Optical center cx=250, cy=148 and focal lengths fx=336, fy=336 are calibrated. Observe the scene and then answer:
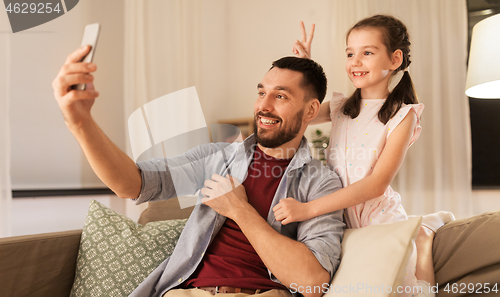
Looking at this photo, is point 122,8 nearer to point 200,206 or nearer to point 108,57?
point 108,57

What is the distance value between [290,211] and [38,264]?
0.77 meters

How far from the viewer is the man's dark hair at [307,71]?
1.15m

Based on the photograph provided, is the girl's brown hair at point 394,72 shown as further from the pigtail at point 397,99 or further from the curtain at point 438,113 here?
the curtain at point 438,113

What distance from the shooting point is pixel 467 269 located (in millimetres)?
812

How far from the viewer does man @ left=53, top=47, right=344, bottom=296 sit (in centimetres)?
82

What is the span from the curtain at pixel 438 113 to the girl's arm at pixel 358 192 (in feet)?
4.98

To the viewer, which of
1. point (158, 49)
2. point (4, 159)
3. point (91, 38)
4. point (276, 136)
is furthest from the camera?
point (158, 49)

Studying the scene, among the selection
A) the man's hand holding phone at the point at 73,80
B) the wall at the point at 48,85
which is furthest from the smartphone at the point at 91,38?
the wall at the point at 48,85

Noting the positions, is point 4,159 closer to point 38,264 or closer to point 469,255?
point 38,264

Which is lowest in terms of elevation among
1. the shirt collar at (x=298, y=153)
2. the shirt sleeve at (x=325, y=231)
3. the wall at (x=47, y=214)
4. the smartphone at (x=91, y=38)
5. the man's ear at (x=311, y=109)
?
the wall at (x=47, y=214)

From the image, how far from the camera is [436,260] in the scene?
0.91 metres

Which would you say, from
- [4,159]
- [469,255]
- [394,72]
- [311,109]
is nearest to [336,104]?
[311,109]

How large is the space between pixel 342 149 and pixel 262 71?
72.3 inches

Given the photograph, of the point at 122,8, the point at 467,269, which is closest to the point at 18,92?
the point at 122,8
